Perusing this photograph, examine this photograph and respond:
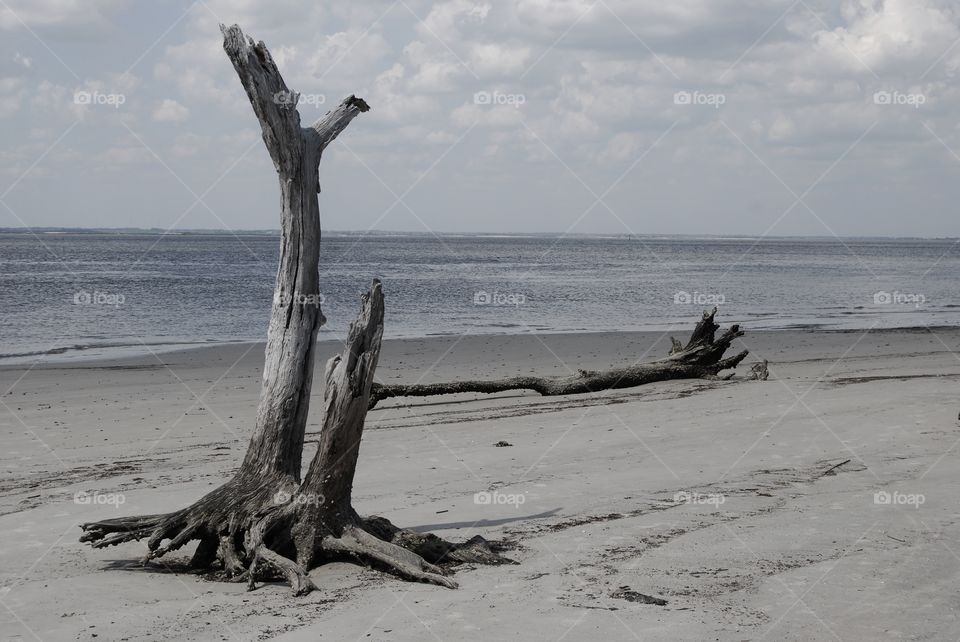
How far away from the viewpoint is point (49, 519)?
26.0 ft

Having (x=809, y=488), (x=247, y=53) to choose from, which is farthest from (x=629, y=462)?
(x=247, y=53)

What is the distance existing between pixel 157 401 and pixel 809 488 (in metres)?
9.76

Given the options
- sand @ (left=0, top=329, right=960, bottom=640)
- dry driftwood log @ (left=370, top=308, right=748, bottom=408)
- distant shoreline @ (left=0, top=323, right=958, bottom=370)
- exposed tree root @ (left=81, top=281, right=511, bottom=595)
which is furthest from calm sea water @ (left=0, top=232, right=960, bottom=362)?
exposed tree root @ (left=81, top=281, right=511, bottom=595)

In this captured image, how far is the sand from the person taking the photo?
18.1 ft

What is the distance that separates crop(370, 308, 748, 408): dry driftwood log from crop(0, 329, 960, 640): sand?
0.29 m

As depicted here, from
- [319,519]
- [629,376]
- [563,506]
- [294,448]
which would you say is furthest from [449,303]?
[319,519]

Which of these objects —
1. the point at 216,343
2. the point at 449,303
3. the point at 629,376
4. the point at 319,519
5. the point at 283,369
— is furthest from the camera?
the point at 449,303

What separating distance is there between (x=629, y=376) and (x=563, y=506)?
769 centimetres

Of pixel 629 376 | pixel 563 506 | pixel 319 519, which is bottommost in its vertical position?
pixel 563 506

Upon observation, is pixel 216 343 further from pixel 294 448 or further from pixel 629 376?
pixel 294 448

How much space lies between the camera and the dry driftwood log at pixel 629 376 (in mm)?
14191

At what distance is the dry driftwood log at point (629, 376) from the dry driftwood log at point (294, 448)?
21.4ft

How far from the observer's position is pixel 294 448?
695 centimetres

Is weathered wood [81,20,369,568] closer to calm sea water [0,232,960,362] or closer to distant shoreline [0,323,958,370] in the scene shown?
distant shoreline [0,323,958,370]
